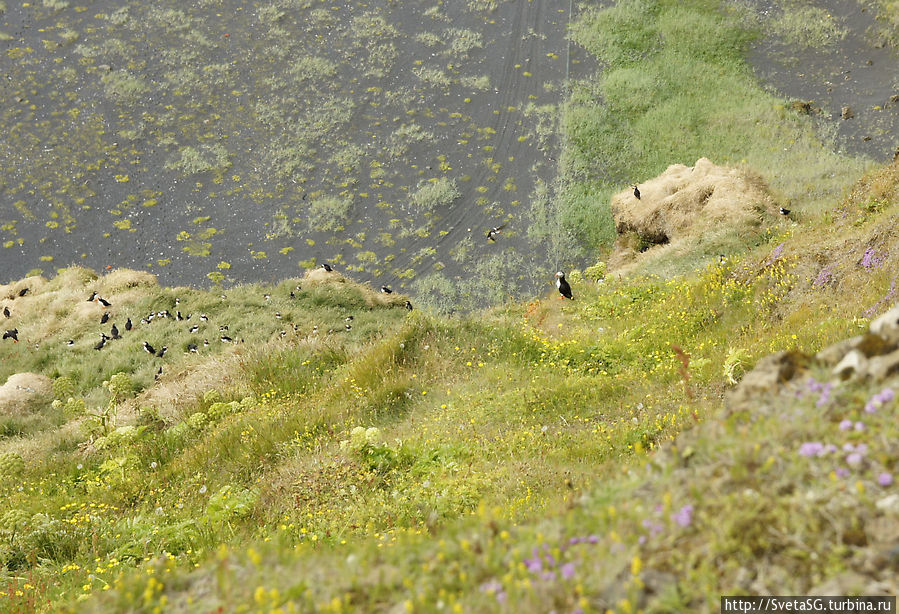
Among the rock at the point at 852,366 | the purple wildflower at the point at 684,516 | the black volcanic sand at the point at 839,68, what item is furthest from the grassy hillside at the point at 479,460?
the black volcanic sand at the point at 839,68

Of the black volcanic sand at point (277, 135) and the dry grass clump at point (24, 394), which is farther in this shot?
the black volcanic sand at point (277, 135)

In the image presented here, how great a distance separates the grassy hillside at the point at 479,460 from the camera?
3.72 m

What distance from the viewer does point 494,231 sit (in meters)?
27.7

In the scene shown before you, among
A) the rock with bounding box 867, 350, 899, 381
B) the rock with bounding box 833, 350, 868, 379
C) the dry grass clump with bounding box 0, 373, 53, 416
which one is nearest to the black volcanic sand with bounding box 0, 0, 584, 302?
the dry grass clump with bounding box 0, 373, 53, 416

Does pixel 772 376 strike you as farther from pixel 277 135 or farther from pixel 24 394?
pixel 277 135

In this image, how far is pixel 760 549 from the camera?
358 centimetres

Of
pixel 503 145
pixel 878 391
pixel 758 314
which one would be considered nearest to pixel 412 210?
pixel 503 145

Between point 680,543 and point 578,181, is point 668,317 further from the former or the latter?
point 578,181

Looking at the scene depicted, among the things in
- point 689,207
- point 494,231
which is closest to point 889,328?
point 689,207

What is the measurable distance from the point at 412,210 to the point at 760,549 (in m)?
26.7

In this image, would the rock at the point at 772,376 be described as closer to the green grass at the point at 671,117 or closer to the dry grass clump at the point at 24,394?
the dry grass clump at the point at 24,394

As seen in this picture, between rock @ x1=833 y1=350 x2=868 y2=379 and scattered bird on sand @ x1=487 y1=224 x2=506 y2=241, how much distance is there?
76.1 ft

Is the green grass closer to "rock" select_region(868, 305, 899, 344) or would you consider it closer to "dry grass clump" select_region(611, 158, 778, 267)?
"dry grass clump" select_region(611, 158, 778, 267)

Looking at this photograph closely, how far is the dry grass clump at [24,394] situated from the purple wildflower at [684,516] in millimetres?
18278
